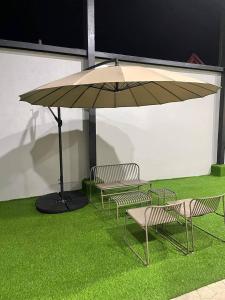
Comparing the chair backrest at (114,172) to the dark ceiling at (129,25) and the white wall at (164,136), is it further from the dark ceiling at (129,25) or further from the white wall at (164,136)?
the dark ceiling at (129,25)

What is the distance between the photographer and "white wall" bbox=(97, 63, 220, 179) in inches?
211

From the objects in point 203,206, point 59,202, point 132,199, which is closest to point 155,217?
point 203,206

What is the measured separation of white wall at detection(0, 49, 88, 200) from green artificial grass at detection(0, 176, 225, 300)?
103 cm

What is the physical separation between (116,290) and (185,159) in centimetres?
461

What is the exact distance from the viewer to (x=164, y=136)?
19.5ft

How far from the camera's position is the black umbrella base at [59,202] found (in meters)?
4.02

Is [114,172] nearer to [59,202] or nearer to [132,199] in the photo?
[59,202]

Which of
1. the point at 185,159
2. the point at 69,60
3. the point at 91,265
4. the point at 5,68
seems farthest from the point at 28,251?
the point at 185,159

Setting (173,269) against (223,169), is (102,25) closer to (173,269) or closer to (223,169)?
(223,169)

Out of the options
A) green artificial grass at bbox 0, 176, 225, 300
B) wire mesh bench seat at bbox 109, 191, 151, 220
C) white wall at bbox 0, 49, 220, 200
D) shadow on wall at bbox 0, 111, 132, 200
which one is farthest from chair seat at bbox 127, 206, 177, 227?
white wall at bbox 0, 49, 220, 200

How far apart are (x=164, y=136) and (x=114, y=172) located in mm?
1594

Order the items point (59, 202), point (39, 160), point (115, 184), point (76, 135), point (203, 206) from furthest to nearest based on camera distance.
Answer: point (76, 135), point (39, 160), point (115, 184), point (59, 202), point (203, 206)

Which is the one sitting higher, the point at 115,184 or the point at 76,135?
the point at 76,135

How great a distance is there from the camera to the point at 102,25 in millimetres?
7836
